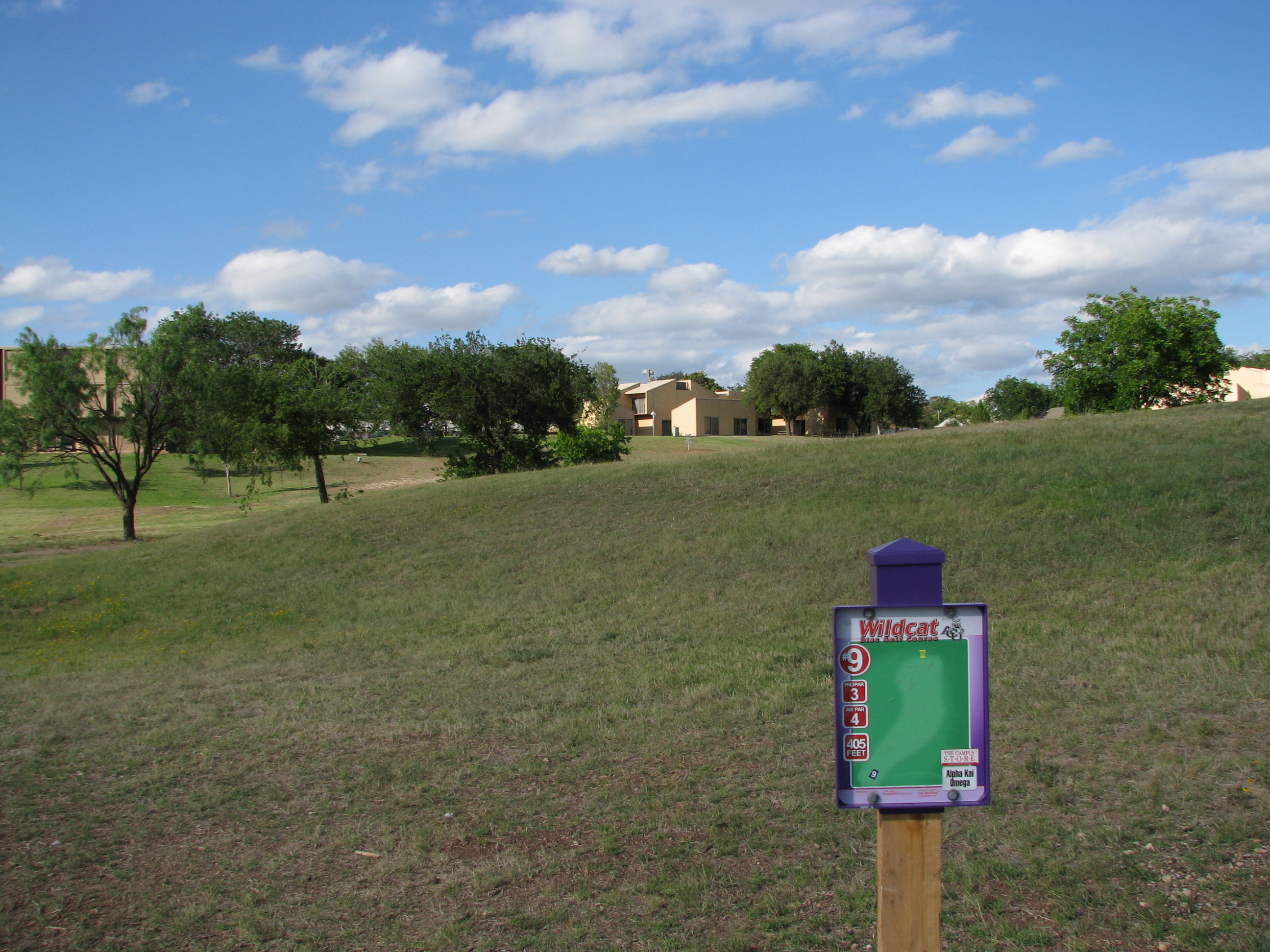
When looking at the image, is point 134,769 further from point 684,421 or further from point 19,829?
point 684,421

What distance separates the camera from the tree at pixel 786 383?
76.6m

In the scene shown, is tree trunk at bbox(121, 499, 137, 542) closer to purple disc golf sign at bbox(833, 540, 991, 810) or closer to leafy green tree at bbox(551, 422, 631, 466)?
leafy green tree at bbox(551, 422, 631, 466)

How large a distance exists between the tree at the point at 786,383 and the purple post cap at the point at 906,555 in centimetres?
7562

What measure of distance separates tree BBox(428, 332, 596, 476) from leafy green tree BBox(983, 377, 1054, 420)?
84491 mm

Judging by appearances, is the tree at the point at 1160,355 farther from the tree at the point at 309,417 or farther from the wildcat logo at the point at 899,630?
the wildcat logo at the point at 899,630

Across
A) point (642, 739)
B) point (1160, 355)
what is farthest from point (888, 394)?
point (642, 739)

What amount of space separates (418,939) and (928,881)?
2.48 m

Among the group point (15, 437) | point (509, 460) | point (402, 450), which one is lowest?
point (509, 460)

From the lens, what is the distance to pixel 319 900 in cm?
423

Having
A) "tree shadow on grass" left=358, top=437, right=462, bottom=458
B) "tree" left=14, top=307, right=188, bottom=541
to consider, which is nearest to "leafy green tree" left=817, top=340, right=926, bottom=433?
"tree shadow on grass" left=358, top=437, right=462, bottom=458

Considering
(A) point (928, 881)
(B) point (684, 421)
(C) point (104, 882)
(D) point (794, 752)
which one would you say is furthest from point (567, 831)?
(B) point (684, 421)

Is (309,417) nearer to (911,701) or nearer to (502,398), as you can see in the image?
(502,398)

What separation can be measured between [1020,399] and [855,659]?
379ft

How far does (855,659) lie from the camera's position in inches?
95.1
